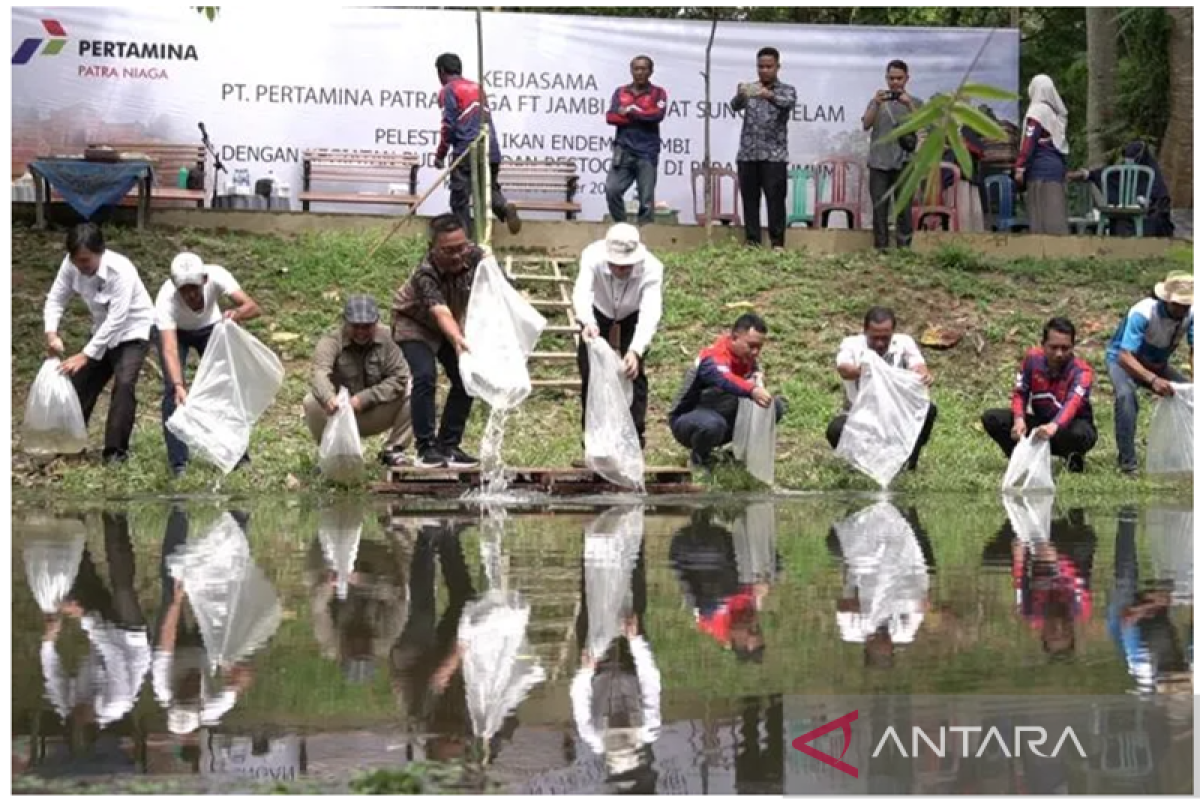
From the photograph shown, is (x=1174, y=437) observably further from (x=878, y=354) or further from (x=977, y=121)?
(x=977, y=121)

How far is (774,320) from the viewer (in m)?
18.5

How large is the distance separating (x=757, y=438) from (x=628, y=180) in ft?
23.3

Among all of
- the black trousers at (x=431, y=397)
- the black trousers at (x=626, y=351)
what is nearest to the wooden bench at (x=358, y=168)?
the black trousers at (x=626, y=351)

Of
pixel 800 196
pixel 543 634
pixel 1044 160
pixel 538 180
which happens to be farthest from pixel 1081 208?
pixel 543 634

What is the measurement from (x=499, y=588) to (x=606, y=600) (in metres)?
0.58

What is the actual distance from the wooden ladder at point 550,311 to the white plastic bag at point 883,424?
10.2ft

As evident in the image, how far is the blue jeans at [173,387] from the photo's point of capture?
1348cm

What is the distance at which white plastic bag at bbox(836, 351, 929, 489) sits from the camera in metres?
13.5

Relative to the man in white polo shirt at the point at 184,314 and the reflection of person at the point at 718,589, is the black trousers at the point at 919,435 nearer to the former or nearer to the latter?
the reflection of person at the point at 718,589

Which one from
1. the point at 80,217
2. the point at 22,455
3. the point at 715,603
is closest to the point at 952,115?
the point at 715,603

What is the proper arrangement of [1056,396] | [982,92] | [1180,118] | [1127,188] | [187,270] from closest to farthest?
[982,92] < [187,270] < [1056,396] < [1127,188] < [1180,118]

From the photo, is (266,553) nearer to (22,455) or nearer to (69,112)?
(22,455)

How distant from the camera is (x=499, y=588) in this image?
8961mm

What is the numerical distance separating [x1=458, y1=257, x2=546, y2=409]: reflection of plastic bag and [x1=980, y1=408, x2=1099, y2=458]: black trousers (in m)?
3.31
